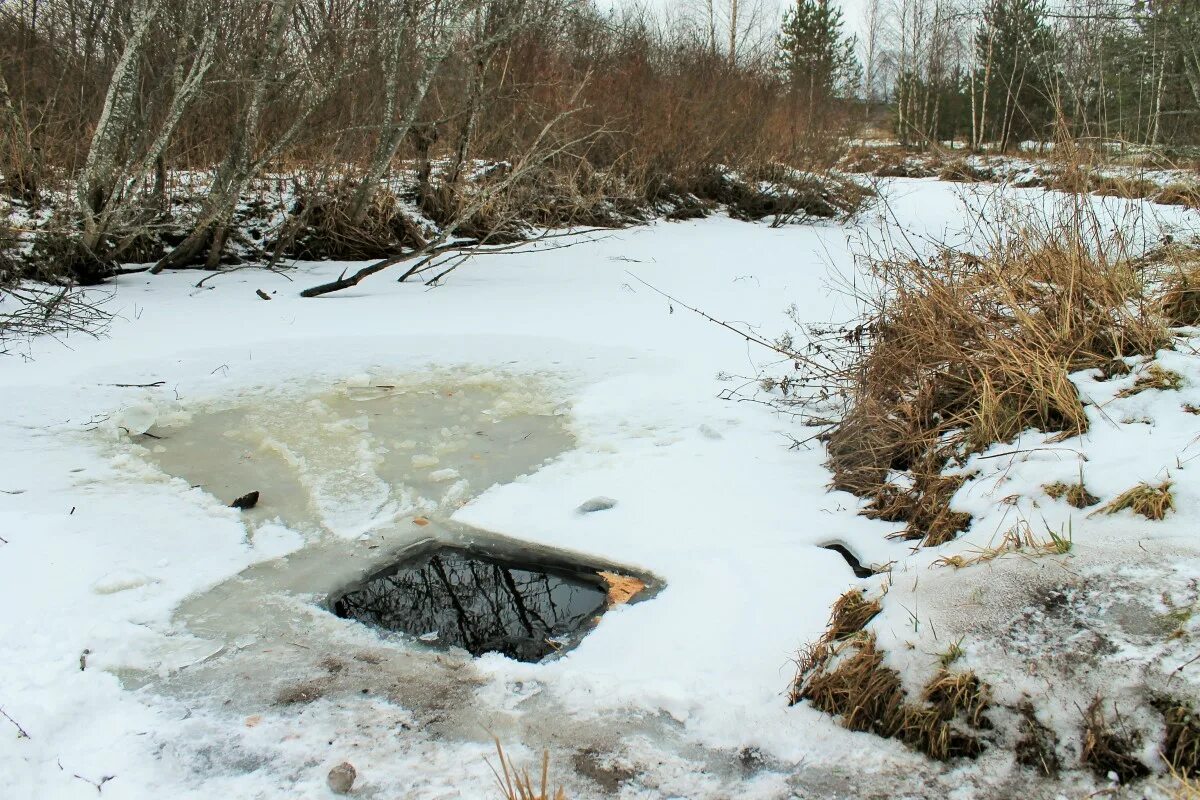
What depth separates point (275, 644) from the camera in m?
2.79

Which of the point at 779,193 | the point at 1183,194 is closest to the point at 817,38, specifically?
the point at 779,193

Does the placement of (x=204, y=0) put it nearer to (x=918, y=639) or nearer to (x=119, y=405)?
(x=119, y=405)

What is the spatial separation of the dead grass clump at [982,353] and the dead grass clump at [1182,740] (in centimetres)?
123

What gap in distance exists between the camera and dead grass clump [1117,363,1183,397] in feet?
10.9

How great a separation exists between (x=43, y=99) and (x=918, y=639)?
33.8 ft

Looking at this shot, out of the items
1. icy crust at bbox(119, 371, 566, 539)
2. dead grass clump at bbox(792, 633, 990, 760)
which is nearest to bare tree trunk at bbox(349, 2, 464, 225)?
icy crust at bbox(119, 371, 566, 539)

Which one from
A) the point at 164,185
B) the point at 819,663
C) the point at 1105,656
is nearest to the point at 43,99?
the point at 164,185

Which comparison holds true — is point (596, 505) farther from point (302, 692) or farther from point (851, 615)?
point (302, 692)

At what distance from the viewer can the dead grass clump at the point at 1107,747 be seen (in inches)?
79.8

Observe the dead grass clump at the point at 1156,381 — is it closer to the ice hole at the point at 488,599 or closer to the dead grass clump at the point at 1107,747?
the dead grass clump at the point at 1107,747

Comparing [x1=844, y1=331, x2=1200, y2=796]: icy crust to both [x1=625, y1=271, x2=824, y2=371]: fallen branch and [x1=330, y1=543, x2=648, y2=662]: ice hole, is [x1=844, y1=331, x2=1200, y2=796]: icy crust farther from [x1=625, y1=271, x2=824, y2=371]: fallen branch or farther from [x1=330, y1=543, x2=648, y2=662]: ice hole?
[x1=625, y1=271, x2=824, y2=371]: fallen branch

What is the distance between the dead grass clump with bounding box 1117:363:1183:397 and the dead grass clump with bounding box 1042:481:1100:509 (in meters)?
0.69

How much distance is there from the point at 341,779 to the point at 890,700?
1.41 metres

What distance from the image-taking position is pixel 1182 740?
2000 millimetres
